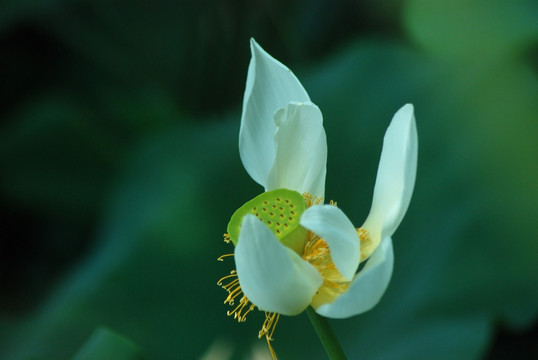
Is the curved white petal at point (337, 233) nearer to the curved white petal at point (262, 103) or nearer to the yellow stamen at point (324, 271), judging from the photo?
the yellow stamen at point (324, 271)

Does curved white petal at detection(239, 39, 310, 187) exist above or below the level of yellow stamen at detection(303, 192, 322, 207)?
above

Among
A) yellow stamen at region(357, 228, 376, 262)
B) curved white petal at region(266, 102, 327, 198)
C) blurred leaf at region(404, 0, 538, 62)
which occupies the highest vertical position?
blurred leaf at region(404, 0, 538, 62)

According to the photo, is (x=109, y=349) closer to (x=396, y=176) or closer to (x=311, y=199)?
(x=311, y=199)

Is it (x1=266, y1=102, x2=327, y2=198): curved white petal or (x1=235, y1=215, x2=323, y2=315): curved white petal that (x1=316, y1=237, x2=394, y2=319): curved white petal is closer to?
(x1=235, y1=215, x2=323, y2=315): curved white petal

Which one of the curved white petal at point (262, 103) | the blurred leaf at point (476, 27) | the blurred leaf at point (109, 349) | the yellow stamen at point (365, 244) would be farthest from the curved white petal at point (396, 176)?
the blurred leaf at point (476, 27)

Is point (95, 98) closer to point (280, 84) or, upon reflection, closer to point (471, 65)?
point (471, 65)

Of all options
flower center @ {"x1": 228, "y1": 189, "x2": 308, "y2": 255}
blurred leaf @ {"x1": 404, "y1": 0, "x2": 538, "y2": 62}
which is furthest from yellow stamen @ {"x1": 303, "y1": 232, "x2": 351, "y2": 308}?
blurred leaf @ {"x1": 404, "y1": 0, "x2": 538, "y2": 62}
